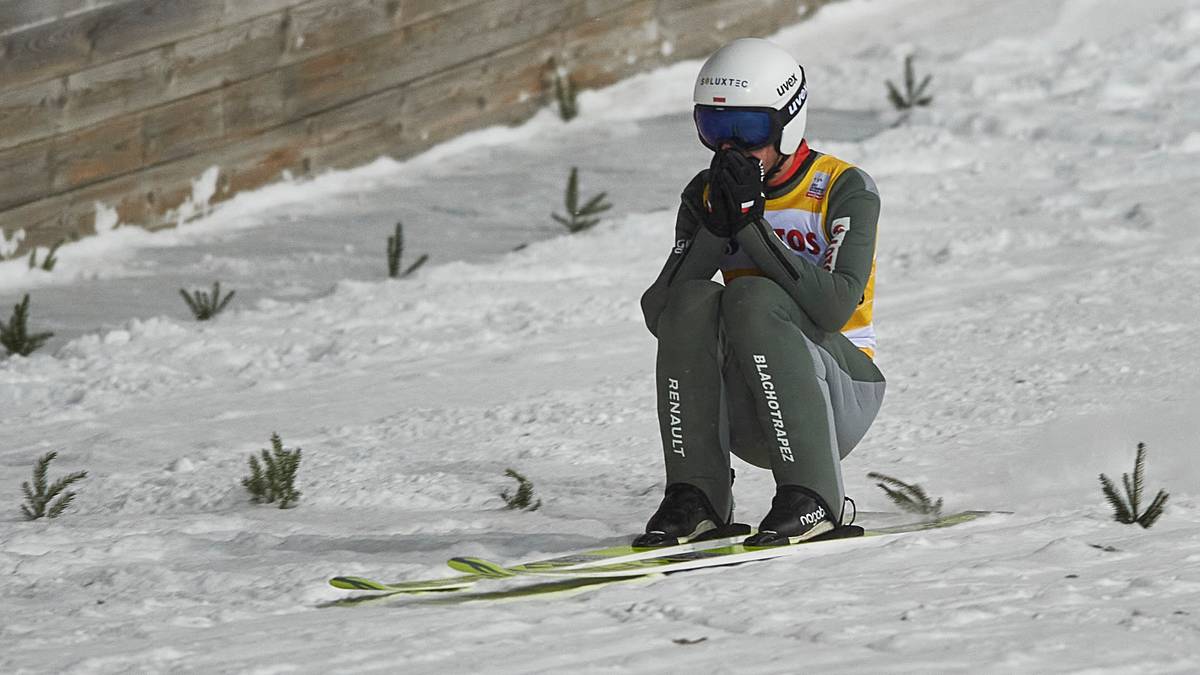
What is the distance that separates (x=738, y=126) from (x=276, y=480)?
1.66 metres

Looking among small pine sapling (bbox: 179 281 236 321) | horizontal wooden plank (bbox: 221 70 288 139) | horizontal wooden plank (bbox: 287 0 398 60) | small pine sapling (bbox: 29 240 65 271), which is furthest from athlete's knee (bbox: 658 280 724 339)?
horizontal wooden plank (bbox: 287 0 398 60)

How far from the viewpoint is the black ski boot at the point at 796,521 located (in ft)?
11.8

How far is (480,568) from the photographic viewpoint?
11.3 ft

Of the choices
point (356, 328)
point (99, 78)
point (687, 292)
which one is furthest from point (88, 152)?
point (687, 292)

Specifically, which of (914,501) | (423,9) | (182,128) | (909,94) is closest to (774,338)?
(914,501)

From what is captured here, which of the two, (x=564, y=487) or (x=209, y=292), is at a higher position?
(x=209, y=292)

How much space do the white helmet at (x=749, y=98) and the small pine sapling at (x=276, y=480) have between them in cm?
152

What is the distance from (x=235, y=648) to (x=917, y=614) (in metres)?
1.29

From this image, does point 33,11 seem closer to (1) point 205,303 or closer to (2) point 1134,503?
(1) point 205,303

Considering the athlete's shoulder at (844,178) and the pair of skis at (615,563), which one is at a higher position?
the athlete's shoulder at (844,178)

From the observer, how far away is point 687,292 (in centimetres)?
376

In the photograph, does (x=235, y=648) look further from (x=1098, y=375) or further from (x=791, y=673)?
(x=1098, y=375)

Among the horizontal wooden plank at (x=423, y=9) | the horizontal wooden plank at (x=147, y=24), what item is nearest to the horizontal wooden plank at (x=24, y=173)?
the horizontal wooden plank at (x=147, y=24)

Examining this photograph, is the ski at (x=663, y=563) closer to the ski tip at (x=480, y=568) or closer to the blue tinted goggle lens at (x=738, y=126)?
the ski tip at (x=480, y=568)
